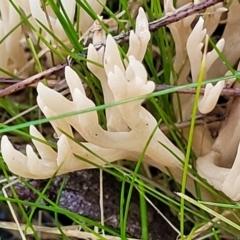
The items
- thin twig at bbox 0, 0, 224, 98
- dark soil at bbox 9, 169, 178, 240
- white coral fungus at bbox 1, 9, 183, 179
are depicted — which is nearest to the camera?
white coral fungus at bbox 1, 9, 183, 179

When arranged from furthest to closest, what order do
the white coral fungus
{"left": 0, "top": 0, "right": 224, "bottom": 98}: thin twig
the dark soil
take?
the dark soil
{"left": 0, "top": 0, "right": 224, "bottom": 98}: thin twig
the white coral fungus

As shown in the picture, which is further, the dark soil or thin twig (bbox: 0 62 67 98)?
the dark soil

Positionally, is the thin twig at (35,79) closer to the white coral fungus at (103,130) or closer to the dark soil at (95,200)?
the white coral fungus at (103,130)

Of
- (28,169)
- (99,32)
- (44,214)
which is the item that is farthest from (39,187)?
(99,32)

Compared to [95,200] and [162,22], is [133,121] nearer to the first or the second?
[162,22]

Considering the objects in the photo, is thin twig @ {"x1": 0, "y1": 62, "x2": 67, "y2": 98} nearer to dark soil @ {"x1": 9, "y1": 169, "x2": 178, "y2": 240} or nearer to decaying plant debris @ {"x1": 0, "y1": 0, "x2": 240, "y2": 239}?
decaying plant debris @ {"x1": 0, "y1": 0, "x2": 240, "y2": 239}

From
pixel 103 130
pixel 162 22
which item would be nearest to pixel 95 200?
pixel 103 130

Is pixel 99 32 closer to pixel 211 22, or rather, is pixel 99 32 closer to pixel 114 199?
pixel 211 22

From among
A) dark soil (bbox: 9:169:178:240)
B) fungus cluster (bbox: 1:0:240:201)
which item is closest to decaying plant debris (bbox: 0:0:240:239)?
fungus cluster (bbox: 1:0:240:201)

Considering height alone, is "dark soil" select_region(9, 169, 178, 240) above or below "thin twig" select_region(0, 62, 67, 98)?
below
